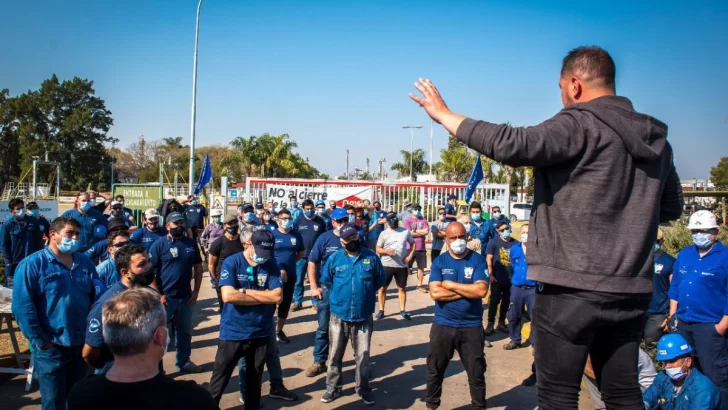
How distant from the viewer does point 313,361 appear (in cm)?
736

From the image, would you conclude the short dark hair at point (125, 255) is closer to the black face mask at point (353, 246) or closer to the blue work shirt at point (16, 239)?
the black face mask at point (353, 246)

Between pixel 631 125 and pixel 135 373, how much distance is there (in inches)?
83.5

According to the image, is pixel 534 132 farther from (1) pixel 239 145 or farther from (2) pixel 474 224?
(1) pixel 239 145

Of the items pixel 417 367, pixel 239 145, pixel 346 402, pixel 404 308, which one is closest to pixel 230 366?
pixel 346 402

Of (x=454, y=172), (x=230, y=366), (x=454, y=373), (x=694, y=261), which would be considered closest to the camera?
(x=230, y=366)

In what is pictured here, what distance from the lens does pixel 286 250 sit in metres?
8.75

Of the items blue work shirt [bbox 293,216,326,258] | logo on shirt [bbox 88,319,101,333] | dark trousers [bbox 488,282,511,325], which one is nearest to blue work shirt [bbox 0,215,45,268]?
blue work shirt [bbox 293,216,326,258]

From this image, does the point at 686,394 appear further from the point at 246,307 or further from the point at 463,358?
the point at 246,307

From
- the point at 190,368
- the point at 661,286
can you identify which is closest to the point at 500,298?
the point at 661,286

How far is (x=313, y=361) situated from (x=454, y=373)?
6.54 feet

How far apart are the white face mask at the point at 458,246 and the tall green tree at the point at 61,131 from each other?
63.2 metres

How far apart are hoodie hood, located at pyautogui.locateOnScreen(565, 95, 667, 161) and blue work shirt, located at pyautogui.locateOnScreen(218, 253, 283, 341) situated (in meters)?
4.00

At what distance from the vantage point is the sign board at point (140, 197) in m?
14.9

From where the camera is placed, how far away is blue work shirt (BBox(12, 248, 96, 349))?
430 centimetres
